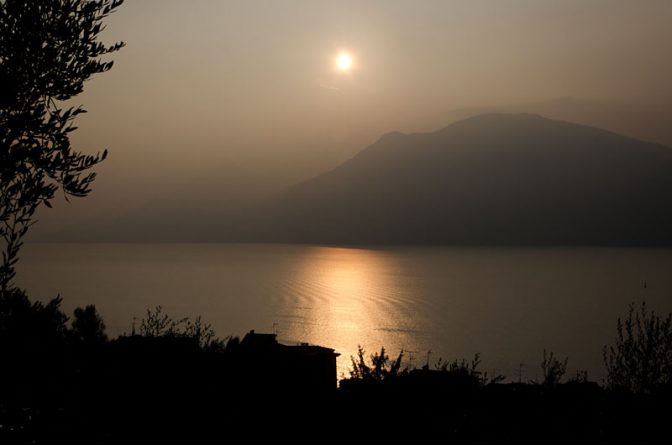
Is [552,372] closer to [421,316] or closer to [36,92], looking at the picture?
[36,92]

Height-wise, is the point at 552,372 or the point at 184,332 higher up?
the point at 552,372

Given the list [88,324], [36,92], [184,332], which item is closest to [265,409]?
[36,92]

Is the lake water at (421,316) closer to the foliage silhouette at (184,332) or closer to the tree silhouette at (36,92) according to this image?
the foliage silhouette at (184,332)

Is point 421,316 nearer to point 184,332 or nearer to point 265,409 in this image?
point 184,332

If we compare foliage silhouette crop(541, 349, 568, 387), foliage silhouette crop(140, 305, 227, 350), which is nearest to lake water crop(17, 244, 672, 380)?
foliage silhouette crop(140, 305, 227, 350)

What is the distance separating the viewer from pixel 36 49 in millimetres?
8922

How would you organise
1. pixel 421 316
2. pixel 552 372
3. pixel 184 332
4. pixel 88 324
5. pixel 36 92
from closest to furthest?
pixel 36 92 → pixel 552 372 → pixel 184 332 → pixel 88 324 → pixel 421 316

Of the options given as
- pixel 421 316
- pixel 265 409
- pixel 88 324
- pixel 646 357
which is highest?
pixel 646 357

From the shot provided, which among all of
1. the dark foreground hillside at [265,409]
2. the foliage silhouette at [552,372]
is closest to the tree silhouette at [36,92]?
the dark foreground hillside at [265,409]

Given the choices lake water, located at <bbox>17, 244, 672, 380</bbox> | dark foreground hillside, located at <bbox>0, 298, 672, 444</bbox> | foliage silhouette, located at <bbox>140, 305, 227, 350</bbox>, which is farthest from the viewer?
lake water, located at <bbox>17, 244, 672, 380</bbox>

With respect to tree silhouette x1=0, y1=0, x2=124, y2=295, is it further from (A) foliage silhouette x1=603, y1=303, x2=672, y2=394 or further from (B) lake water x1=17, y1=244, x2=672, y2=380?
(B) lake water x1=17, y1=244, x2=672, y2=380

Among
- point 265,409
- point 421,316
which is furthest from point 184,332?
point 421,316

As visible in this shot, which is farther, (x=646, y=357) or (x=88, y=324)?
(x=88, y=324)

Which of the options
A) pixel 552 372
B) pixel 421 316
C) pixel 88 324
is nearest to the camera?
pixel 552 372
